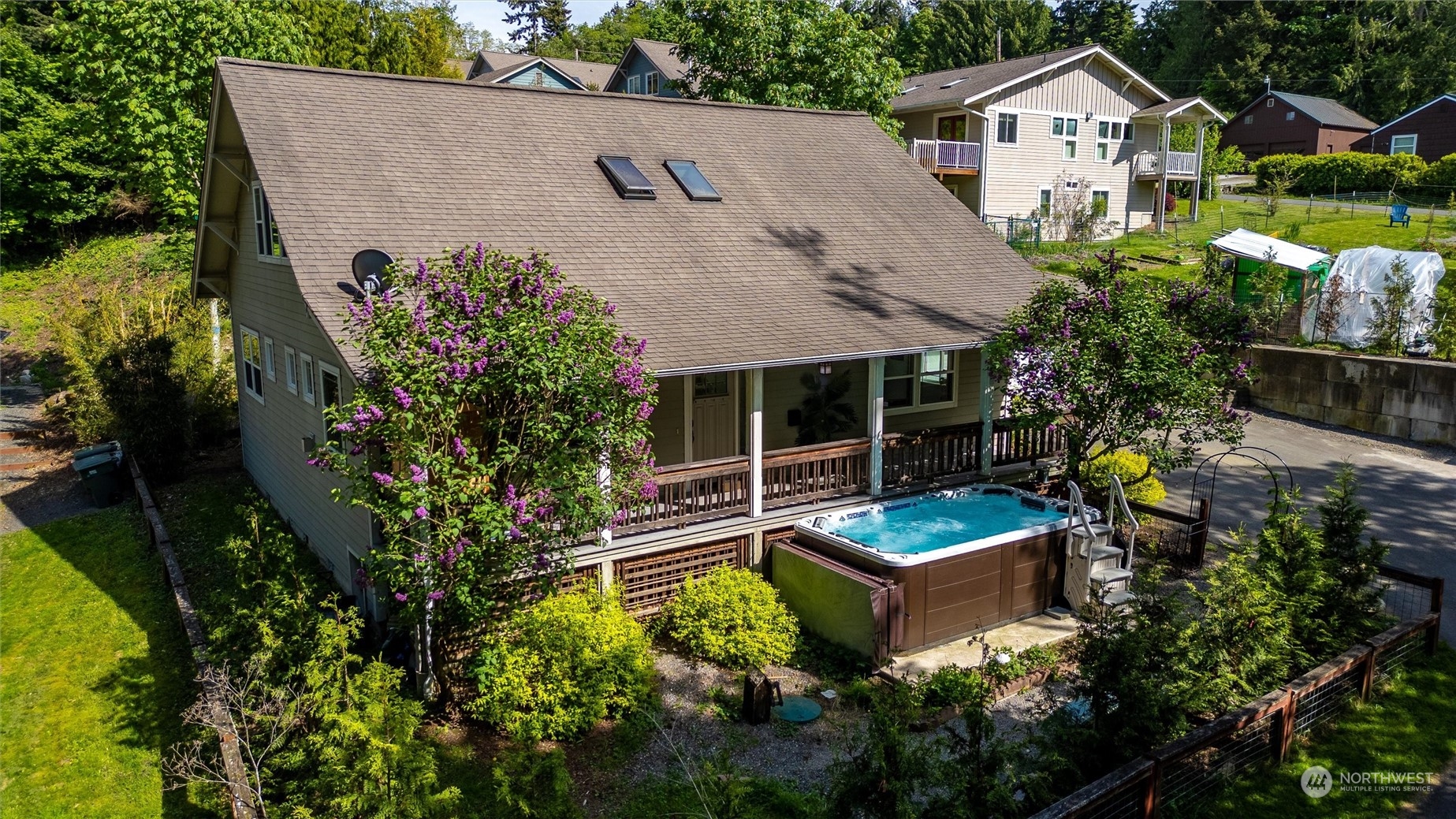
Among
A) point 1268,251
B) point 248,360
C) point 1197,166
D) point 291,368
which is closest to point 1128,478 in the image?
point 1268,251

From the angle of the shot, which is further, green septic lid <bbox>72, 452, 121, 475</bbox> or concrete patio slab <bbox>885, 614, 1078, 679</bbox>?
green septic lid <bbox>72, 452, 121, 475</bbox>

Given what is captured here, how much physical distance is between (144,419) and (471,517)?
12.4 metres

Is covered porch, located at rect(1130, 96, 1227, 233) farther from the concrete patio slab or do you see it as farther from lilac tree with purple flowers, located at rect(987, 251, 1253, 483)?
the concrete patio slab

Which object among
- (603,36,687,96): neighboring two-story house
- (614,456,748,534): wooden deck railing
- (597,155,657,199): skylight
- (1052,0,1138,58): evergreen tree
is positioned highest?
(1052,0,1138,58): evergreen tree

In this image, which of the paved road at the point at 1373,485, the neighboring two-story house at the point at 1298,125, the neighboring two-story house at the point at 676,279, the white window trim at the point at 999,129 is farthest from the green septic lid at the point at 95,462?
the neighboring two-story house at the point at 1298,125

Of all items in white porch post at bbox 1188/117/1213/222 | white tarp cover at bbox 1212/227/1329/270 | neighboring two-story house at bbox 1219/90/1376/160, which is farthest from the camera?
neighboring two-story house at bbox 1219/90/1376/160

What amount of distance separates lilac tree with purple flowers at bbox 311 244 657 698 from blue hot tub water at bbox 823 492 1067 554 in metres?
3.65

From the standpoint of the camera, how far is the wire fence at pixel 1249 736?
6.80 meters

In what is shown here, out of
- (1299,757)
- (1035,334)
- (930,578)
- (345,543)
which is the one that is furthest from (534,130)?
(1299,757)

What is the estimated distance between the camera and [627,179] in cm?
1364

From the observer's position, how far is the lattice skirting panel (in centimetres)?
1096

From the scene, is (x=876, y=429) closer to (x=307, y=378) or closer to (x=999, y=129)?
(x=307, y=378)

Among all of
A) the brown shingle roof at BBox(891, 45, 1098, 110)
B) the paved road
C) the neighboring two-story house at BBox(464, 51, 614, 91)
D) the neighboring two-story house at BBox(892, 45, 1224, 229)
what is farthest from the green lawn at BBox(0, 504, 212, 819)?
the neighboring two-story house at BBox(464, 51, 614, 91)

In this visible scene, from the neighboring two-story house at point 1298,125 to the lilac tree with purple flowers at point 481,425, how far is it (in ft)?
154
